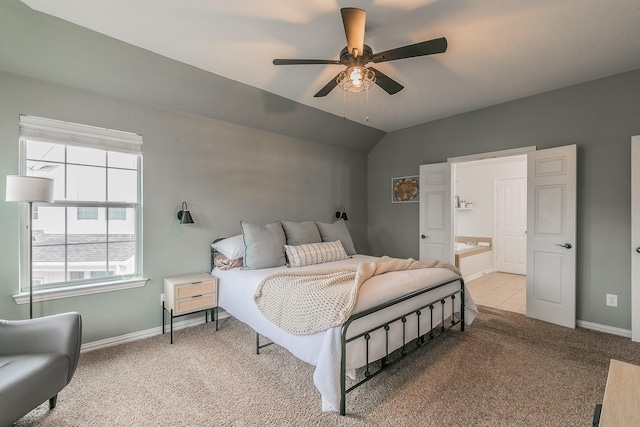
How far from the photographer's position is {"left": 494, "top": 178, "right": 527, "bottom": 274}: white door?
5.87 meters

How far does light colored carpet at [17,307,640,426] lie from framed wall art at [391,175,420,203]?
2411 mm

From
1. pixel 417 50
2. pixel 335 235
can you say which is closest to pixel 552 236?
pixel 335 235

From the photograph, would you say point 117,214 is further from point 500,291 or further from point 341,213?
Result: point 500,291

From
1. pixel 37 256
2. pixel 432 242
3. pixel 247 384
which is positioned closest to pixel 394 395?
pixel 247 384

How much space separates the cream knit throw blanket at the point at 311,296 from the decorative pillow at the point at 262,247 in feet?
2.20

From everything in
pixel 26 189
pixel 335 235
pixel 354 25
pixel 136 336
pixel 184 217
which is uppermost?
pixel 354 25

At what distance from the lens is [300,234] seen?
3.63 m

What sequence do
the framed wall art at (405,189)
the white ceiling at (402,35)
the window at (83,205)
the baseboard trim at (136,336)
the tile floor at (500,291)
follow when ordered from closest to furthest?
the white ceiling at (402,35), the window at (83,205), the baseboard trim at (136,336), the tile floor at (500,291), the framed wall art at (405,189)

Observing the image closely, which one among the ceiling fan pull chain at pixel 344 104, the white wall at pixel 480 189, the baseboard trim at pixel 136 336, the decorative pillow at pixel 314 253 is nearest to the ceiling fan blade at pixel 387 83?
the ceiling fan pull chain at pixel 344 104

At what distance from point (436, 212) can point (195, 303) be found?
3.60 meters

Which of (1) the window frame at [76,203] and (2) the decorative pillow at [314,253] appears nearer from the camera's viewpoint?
(1) the window frame at [76,203]

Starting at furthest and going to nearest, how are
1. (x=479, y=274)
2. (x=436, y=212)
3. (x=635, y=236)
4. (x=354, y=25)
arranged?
(x=479, y=274), (x=436, y=212), (x=635, y=236), (x=354, y=25)

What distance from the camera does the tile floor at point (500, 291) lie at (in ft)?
13.1

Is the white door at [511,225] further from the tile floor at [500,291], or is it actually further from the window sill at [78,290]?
the window sill at [78,290]
